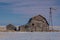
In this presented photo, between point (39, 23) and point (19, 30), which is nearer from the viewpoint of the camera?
point (19, 30)

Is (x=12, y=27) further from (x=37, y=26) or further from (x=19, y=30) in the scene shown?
(x=37, y=26)

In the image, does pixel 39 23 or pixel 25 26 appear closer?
pixel 25 26

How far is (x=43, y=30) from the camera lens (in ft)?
147

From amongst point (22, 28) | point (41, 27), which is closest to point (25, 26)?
point (22, 28)

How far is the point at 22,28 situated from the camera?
4456 cm

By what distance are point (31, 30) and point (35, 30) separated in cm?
106

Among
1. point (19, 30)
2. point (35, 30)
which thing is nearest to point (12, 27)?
point (19, 30)

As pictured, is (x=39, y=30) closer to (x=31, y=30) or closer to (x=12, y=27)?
(x=31, y=30)

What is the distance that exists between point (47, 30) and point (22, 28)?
5194 mm

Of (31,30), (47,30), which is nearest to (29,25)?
(31,30)

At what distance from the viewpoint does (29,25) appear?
148ft

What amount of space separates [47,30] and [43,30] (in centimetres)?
83

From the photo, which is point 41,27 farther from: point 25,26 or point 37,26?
point 25,26

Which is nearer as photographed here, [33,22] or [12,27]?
[12,27]
